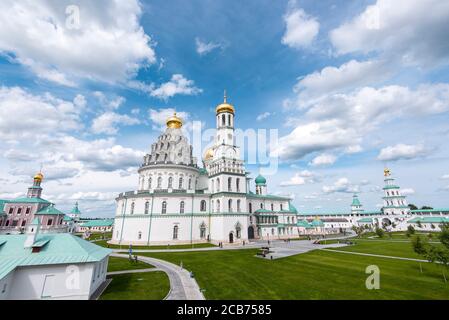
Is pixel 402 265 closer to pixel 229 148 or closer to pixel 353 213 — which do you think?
pixel 229 148

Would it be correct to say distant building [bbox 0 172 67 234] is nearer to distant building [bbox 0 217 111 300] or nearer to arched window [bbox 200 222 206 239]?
arched window [bbox 200 222 206 239]

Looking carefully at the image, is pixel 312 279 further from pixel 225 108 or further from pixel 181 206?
pixel 225 108

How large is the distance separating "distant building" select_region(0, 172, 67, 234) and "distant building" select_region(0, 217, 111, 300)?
53521 mm

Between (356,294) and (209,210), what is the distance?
116 feet

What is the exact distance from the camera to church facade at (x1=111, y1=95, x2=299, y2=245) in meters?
43.2

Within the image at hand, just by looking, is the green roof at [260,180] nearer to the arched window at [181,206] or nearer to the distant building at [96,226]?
the arched window at [181,206]

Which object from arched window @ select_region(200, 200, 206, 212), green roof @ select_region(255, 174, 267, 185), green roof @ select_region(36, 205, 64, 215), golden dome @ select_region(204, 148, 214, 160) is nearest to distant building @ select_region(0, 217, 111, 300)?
arched window @ select_region(200, 200, 206, 212)

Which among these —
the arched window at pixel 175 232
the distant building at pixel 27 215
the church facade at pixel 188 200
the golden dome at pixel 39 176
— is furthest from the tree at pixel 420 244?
the golden dome at pixel 39 176

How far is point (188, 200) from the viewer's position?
4547 cm

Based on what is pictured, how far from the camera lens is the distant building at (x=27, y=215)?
2173 inches

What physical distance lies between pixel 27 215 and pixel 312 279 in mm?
73962

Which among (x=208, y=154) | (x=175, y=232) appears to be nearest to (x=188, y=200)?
(x=175, y=232)

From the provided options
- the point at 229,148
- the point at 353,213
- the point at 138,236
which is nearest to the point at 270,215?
the point at 229,148
